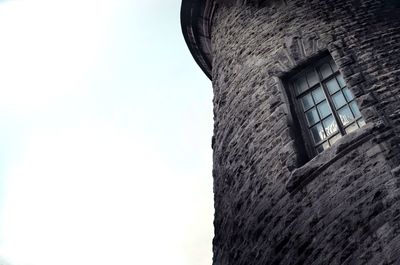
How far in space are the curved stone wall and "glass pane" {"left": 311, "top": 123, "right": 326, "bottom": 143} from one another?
9.5 inches

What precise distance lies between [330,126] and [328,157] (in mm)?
844

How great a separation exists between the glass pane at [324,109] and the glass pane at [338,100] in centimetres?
11

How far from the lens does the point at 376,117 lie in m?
5.03

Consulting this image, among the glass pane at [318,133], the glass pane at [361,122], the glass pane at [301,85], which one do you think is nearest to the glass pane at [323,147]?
the glass pane at [318,133]

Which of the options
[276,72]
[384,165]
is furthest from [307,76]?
[384,165]

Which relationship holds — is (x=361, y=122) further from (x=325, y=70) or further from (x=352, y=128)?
(x=325, y=70)

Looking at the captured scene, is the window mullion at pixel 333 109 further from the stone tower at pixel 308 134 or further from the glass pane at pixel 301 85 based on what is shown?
the glass pane at pixel 301 85

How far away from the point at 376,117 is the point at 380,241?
154 cm

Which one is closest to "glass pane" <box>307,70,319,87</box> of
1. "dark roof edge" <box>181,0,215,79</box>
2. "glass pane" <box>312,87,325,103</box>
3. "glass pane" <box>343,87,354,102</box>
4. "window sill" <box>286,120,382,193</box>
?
"glass pane" <box>312,87,325,103</box>

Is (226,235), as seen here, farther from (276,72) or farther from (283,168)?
(276,72)

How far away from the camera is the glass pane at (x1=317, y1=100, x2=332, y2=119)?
5.83m

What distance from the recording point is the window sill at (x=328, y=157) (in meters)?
4.82

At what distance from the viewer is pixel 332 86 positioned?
19.8ft

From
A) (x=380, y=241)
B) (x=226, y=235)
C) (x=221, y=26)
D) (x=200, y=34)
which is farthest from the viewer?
(x=200, y=34)
